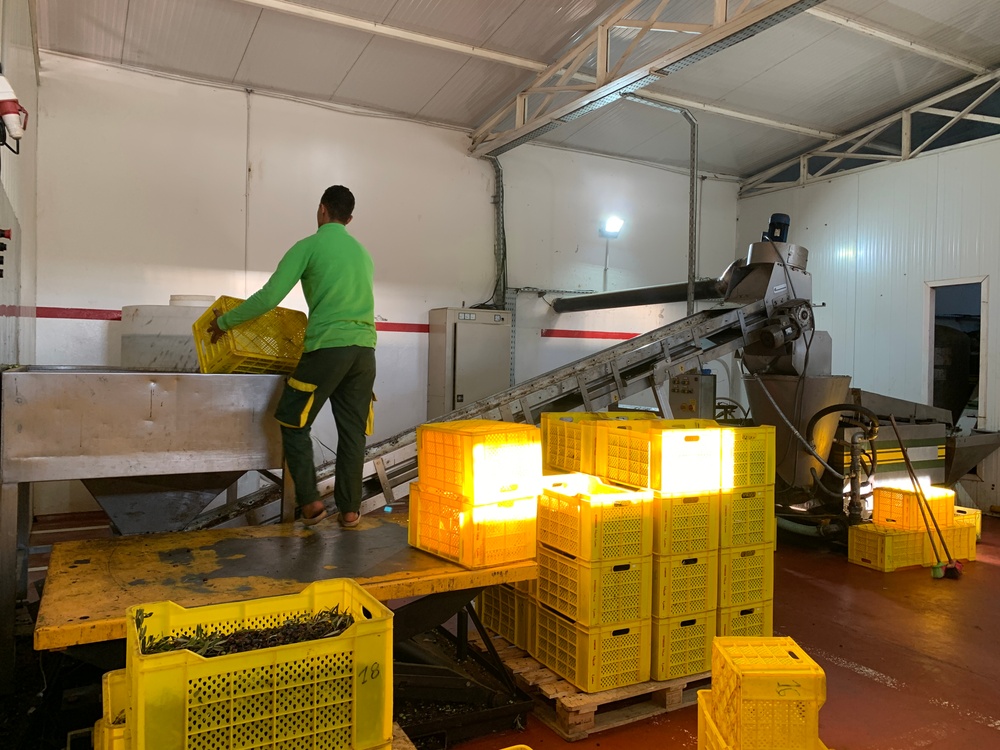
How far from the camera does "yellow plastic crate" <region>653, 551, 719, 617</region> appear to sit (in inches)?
122

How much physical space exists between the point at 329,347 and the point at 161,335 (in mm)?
3089

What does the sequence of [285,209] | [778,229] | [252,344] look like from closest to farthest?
[252,344]
[778,229]
[285,209]

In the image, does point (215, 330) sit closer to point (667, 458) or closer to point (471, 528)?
point (471, 528)

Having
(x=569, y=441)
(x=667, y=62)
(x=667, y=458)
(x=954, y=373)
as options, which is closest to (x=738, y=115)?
(x=667, y=62)

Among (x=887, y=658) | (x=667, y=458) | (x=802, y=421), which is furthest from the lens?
(x=802, y=421)

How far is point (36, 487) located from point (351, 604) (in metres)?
5.74

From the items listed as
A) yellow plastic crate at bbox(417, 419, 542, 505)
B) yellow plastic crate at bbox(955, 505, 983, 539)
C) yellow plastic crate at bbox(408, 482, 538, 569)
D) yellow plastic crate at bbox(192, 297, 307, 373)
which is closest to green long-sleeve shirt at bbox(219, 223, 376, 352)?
yellow plastic crate at bbox(192, 297, 307, 373)

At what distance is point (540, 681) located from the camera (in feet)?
9.98

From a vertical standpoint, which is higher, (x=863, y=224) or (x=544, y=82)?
(x=544, y=82)

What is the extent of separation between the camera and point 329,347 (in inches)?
123

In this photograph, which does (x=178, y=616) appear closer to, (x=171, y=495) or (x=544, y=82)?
(x=171, y=495)

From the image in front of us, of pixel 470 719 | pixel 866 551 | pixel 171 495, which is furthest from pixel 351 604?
pixel 866 551

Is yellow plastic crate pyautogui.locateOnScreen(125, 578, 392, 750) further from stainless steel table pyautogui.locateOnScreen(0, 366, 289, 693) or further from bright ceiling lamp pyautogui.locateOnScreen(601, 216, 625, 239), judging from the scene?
bright ceiling lamp pyautogui.locateOnScreen(601, 216, 625, 239)

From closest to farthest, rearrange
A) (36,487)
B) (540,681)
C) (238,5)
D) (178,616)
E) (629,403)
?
1. (178,616)
2. (540,681)
3. (238,5)
4. (36,487)
5. (629,403)
